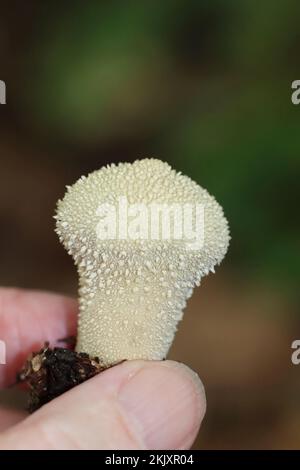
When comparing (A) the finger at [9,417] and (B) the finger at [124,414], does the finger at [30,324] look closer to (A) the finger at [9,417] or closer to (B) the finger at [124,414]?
(A) the finger at [9,417]

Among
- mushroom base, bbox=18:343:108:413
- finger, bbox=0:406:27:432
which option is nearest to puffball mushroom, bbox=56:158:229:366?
mushroom base, bbox=18:343:108:413

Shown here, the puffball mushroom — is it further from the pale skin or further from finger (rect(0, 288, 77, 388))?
finger (rect(0, 288, 77, 388))

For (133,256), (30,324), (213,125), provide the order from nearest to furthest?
(133,256) → (30,324) → (213,125)

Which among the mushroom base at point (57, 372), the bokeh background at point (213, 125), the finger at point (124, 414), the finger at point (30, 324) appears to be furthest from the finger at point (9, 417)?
the bokeh background at point (213, 125)

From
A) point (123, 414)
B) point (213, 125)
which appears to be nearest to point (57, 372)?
point (123, 414)

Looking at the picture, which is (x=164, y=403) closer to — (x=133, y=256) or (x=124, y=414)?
(x=124, y=414)
